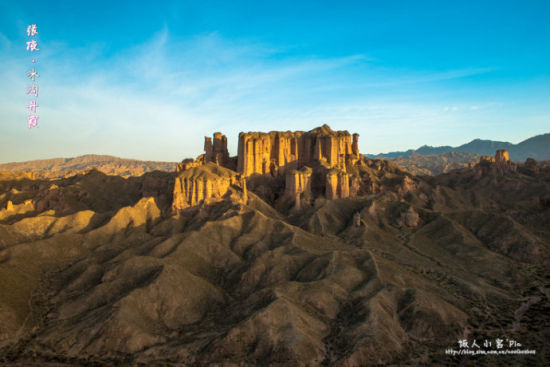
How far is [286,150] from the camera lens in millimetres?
154250

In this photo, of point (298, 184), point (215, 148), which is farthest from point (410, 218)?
point (215, 148)

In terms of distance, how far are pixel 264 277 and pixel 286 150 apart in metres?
87.2

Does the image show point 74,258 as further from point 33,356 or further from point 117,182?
point 117,182

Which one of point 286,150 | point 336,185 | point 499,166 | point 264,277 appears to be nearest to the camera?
point 264,277

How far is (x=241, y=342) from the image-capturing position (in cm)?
5312

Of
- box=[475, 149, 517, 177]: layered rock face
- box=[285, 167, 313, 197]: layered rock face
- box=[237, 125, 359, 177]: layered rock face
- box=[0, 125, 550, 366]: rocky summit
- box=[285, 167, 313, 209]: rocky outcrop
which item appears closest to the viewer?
box=[0, 125, 550, 366]: rocky summit

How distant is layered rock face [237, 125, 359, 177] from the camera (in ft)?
480

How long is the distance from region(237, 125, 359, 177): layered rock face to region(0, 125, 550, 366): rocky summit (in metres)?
2.35

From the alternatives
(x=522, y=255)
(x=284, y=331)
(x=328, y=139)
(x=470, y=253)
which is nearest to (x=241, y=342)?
(x=284, y=331)

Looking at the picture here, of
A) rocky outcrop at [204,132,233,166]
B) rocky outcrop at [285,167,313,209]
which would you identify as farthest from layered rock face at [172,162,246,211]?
rocky outcrop at [204,132,233,166]

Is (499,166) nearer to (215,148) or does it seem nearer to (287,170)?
(287,170)

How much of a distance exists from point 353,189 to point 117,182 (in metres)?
100

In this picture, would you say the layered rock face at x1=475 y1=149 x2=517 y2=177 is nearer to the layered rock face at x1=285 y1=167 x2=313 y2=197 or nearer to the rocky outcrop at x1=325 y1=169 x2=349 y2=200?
the rocky outcrop at x1=325 y1=169 x2=349 y2=200

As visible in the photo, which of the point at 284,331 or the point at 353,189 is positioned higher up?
the point at 353,189
